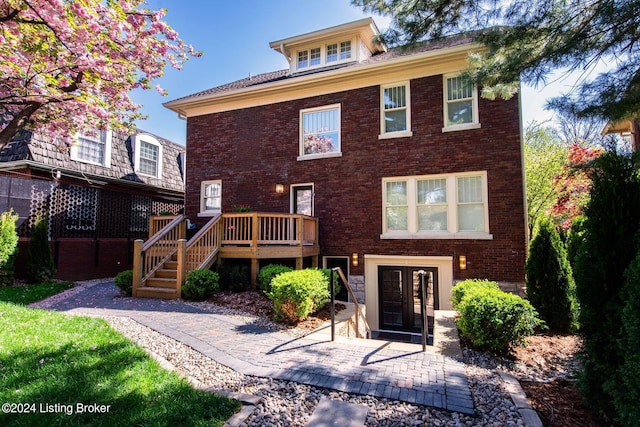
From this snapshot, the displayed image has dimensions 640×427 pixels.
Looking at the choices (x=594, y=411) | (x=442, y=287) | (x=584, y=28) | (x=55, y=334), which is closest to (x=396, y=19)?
(x=584, y=28)

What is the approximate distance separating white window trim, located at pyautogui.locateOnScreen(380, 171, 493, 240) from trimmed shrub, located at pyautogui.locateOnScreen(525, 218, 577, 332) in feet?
7.01

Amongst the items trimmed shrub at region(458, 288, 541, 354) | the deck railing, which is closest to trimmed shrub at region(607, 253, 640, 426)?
trimmed shrub at region(458, 288, 541, 354)

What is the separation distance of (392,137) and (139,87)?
654 cm

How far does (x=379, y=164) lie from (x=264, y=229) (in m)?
3.87

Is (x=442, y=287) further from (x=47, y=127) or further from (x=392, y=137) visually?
(x=47, y=127)

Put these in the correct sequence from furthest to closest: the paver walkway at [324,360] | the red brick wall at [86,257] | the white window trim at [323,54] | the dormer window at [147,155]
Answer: the dormer window at [147,155], the white window trim at [323,54], the red brick wall at [86,257], the paver walkway at [324,360]

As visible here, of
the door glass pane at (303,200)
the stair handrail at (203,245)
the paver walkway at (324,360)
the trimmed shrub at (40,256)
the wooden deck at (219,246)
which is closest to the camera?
the paver walkway at (324,360)

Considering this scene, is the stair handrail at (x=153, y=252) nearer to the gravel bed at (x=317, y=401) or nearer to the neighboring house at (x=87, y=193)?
the neighboring house at (x=87, y=193)

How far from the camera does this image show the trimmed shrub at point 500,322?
4328 millimetres

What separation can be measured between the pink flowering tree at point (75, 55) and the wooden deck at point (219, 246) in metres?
3.47

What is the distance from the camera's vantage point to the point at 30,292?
26.6 ft

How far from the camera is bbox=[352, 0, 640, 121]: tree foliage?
Answer: 360cm

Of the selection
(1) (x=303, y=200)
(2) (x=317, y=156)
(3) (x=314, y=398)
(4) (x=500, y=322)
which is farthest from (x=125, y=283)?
(4) (x=500, y=322)

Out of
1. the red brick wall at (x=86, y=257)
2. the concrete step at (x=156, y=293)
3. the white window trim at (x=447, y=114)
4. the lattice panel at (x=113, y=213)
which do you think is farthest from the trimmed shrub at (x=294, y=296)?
the lattice panel at (x=113, y=213)
